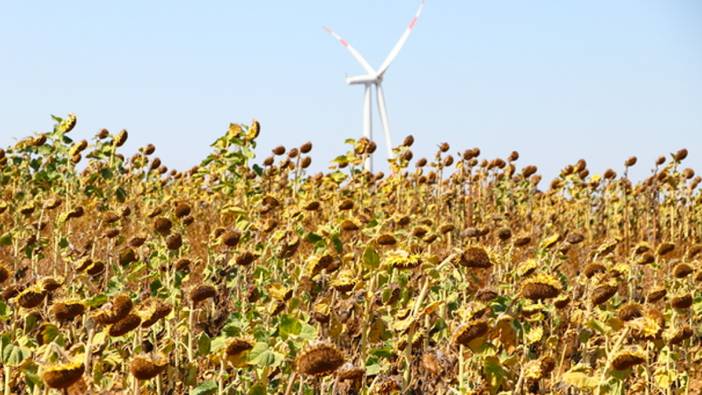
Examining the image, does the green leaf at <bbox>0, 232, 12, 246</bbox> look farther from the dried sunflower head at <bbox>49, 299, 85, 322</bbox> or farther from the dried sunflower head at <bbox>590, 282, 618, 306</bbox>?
the dried sunflower head at <bbox>590, 282, 618, 306</bbox>

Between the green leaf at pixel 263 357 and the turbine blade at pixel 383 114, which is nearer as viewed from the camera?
the green leaf at pixel 263 357

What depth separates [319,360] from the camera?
6.82ft

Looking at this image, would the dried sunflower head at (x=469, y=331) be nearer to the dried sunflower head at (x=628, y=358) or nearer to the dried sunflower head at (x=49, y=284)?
the dried sunflower head at (x=628, y=358)

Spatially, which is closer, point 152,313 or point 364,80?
point 152,313

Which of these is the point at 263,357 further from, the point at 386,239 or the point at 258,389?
the point at 386,239

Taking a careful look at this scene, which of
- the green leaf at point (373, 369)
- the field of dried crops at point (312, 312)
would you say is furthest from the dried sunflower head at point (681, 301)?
the green leaf at point (373, 369)

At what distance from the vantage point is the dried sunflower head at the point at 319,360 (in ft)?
6.82

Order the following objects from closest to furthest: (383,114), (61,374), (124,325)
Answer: (61,374)
(124,325)
(383,114)

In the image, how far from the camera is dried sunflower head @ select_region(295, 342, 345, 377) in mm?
2080

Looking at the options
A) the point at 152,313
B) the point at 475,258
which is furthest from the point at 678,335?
the point at 152,313

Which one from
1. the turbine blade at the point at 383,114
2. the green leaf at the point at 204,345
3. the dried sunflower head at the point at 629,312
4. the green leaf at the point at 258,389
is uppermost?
the turbine blade at the point at 383,114

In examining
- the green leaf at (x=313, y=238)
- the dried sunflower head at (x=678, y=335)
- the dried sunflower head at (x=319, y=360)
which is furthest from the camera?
the green leaf at (x=313, y=238)

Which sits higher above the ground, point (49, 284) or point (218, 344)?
point (49, 284)

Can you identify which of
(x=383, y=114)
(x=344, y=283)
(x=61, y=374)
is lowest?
(x=61, y=374)
